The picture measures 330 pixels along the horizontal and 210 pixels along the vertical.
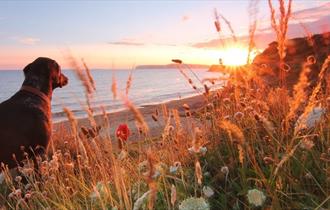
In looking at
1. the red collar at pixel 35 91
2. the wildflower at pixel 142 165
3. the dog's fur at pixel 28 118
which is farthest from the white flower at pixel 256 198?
the red collar at pixel 35 91

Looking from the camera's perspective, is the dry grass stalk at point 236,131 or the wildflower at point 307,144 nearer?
the dry grass stalk at point 236,131

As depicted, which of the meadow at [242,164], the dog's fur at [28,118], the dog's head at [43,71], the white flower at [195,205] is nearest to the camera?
the meadow at [242,164]

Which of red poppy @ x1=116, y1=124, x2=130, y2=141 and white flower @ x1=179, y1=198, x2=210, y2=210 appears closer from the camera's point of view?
white flower @ x1=179, y1=198, x2=210, y2=210

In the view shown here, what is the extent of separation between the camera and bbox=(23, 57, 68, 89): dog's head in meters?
7.87

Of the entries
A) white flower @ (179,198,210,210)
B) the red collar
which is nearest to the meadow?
white flower @ (179,198,210,210)

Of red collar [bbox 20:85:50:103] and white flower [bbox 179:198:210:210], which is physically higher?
red collar [bbox 20:85:50:103]

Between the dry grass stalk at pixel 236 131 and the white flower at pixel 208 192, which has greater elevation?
the dry grass stalk at pixel 236 131

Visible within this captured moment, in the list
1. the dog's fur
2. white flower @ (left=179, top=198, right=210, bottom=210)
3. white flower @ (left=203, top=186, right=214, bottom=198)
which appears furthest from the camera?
the dog's fur

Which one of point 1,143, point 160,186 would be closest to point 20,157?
point 1,143

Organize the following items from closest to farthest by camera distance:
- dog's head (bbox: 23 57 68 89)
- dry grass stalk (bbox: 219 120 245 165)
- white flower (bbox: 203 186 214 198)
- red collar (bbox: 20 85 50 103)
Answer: dry grass stalk (bbox: 219 120 245 165)
white flower (bbox: 203 186 214 198)
red collar (bbox: 20 85 50 103)
dog's head (bbox: 23 57 68 89)

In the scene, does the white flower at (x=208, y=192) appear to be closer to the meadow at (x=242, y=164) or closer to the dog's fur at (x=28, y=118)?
the meadow at (x=242, y=164)

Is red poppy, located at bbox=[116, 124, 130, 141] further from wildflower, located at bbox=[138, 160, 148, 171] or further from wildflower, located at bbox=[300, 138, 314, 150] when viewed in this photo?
wildflower, located at bbox=[300, 138, 314, 150]

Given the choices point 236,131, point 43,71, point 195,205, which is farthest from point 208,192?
point 43,71

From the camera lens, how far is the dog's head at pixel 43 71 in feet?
25.8
